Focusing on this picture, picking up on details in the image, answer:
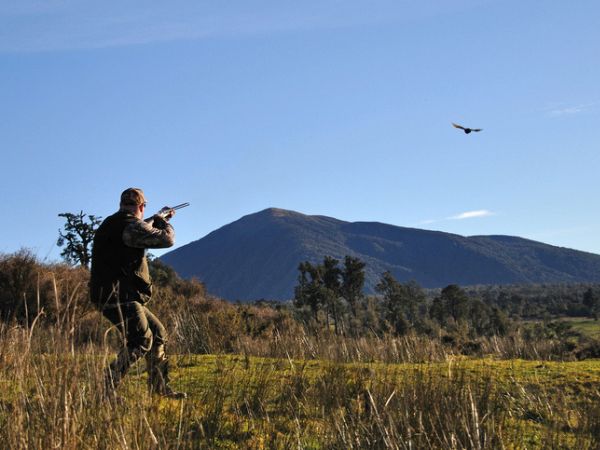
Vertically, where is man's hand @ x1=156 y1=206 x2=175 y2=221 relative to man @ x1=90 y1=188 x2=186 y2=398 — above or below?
above

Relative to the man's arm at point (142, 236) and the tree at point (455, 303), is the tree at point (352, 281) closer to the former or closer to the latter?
the tree at point (455, 303)

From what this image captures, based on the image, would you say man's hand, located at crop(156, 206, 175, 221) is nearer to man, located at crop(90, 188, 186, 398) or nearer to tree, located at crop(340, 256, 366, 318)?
man, located at crop(90, 188, 186, 398)

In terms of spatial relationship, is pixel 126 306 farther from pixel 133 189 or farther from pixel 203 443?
pixel 203 443

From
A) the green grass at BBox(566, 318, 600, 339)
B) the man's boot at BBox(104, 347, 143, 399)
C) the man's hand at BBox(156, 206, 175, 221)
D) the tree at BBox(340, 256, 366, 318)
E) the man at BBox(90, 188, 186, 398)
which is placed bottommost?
the green grass at BBox(566, 318, 600, 339)

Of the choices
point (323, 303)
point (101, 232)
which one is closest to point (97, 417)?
point (101, 232)

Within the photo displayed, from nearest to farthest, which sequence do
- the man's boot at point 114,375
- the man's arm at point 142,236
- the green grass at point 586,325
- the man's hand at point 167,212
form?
the man's boot at point 114,375
the man's arm at point 142,236
the man's hand at point 167,212
the green grass at point 586,325

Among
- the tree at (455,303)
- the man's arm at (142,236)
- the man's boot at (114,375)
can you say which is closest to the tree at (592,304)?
the tree at (455,303)

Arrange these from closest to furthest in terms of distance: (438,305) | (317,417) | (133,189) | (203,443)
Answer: (203,443)
(317,417)
(133,189)
(438,305)

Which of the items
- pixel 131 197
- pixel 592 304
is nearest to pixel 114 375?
pixel 131 197

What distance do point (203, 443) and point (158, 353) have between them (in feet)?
7.00

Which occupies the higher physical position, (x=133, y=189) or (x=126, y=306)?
(x=133, y=189)

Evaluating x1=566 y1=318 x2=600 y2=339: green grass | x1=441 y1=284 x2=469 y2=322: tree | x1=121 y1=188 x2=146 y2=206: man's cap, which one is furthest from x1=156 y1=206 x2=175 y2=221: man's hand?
x1=566 y1=318 x2=600 y2=339: green grass

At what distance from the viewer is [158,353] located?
7250 millimetres

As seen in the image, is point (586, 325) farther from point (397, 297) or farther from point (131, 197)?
point (131, 197)
